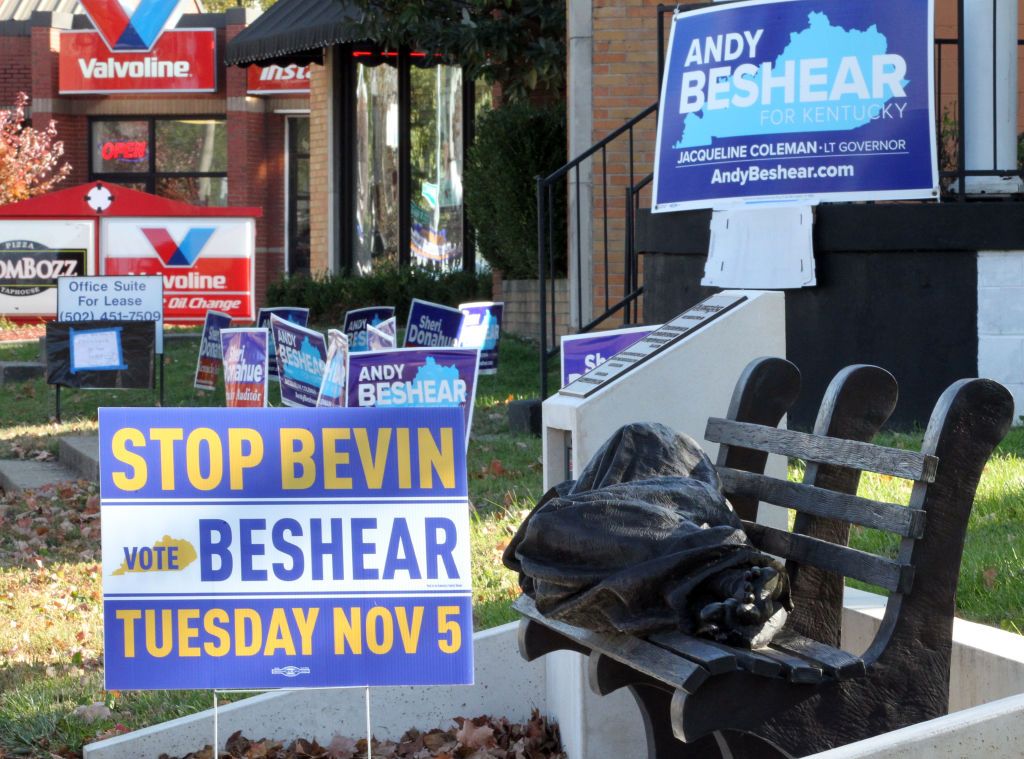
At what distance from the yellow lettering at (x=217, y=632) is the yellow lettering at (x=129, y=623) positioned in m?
0.18

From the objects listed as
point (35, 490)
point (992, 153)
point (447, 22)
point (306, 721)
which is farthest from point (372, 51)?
point (306, 721)

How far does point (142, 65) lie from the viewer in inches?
1230

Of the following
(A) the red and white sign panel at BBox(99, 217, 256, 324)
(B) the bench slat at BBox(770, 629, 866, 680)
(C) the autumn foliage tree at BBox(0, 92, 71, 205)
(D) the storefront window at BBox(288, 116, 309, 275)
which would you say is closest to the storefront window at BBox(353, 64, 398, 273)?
(A) the red and white sign panel at BBox(99, 217, 256, 324)

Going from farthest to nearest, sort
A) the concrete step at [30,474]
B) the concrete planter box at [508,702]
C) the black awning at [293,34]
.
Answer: the black awning at [293,34], the concrete step at [30,474], the concrete planter box at [508,702]

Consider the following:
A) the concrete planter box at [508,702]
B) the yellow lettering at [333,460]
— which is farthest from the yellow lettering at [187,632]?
the concrete planter box at [508,702]

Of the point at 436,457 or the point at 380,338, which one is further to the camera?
the point at 380,338

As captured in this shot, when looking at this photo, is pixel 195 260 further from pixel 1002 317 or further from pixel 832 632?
pixel 832 632

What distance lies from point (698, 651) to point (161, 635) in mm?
1575

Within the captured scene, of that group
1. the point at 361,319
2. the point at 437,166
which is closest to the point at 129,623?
the point at 361,319

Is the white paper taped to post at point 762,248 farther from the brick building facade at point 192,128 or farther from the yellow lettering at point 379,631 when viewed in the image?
the brick building facade at point 192,128

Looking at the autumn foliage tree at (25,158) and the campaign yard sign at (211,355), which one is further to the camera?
the autumn foliage tree at (25,158)

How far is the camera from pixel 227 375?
36.7 ft

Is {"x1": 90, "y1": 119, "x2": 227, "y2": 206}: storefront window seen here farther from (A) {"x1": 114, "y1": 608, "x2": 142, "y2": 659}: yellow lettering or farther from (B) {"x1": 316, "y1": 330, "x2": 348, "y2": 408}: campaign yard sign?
(A) {"x1": 114, "y1": 608, "x2": 142, "y2": 659}: yellow lettering

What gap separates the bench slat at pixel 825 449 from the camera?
308 centimetres
